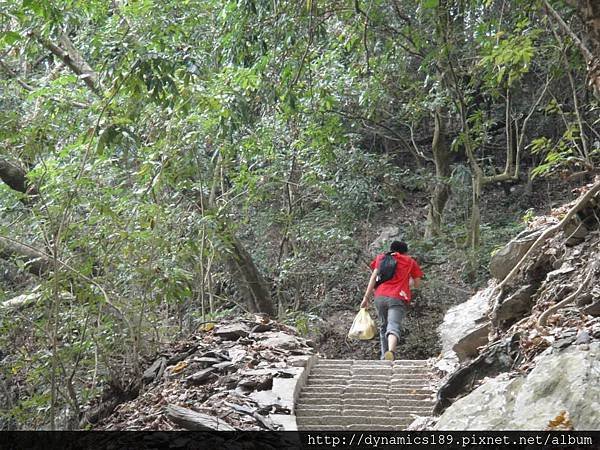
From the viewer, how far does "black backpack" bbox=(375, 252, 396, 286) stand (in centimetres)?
959

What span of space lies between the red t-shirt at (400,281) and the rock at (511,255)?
154 cm

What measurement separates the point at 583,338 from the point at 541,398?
0.58 m

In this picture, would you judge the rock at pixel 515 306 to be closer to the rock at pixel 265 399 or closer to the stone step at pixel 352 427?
the stone step at pixel 352 427

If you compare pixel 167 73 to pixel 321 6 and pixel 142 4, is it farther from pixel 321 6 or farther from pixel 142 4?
pixel 321 6

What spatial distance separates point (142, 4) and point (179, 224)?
2982mm

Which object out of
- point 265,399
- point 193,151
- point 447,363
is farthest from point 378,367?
point 193,151

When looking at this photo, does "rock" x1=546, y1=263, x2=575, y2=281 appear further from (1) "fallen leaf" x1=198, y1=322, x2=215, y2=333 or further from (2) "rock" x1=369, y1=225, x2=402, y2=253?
(2) "rock" x1=369, y1=225, x2=402, y2=253

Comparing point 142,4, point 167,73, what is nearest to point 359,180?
point 142,4

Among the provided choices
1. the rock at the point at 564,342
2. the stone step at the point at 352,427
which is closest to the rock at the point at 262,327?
the stone step at the point at 352,427

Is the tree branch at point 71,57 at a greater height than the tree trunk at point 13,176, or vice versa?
the tree branch at point 71,57

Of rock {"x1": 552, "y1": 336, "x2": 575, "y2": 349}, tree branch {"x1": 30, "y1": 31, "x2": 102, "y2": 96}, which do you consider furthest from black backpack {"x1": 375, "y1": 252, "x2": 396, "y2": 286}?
tree branch {"x1": 30, "y1": 31, "x2": 102, "y2": 96}

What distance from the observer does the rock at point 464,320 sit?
815 centimetres

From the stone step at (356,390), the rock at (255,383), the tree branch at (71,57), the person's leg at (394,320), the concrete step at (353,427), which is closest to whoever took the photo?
the concrete step at (353,427)

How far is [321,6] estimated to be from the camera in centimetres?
969
